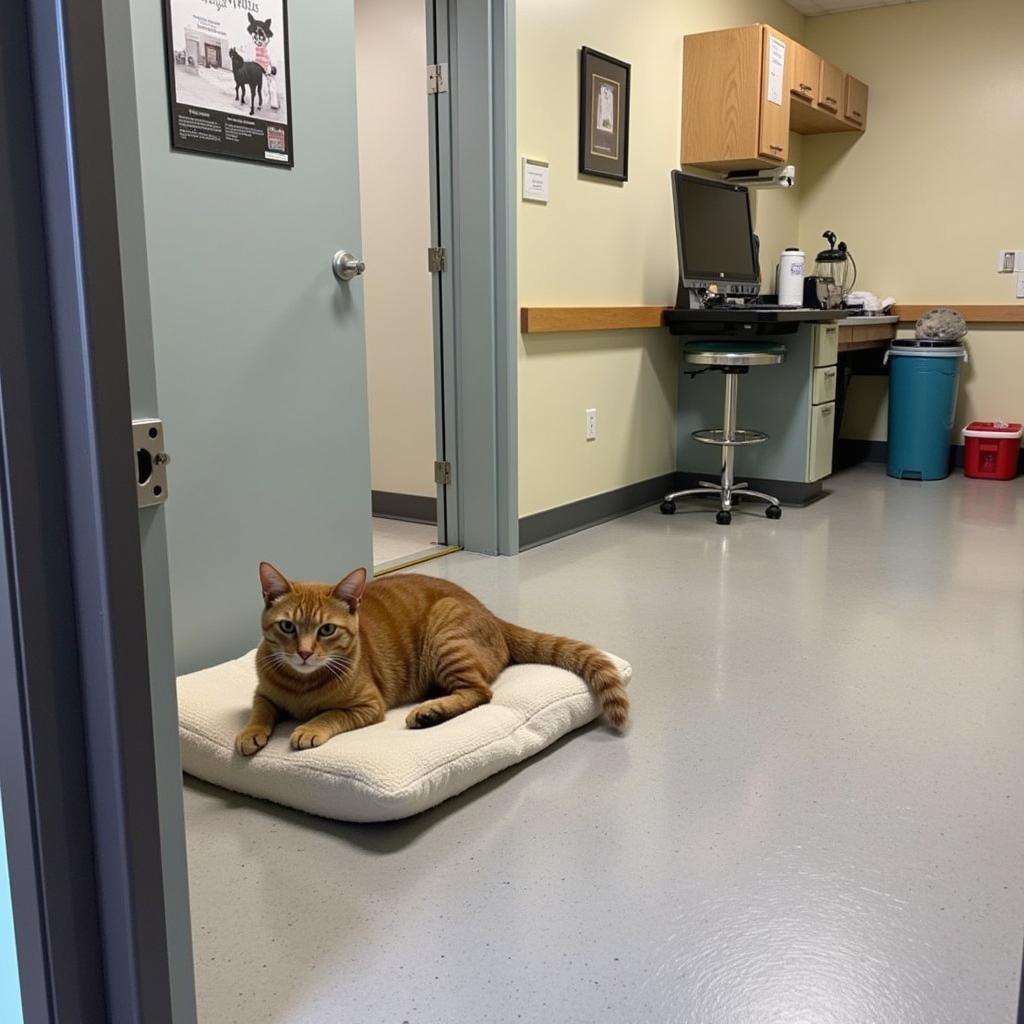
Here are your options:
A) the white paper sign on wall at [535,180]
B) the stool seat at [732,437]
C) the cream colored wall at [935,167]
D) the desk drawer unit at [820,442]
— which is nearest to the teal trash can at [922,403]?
the cream colored wall at [935,167]

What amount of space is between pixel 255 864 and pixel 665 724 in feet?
2.98

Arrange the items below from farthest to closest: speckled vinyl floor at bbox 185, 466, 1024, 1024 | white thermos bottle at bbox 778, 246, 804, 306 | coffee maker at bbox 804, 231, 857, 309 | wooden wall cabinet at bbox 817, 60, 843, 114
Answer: wooden wall cabinet at bbox 817, 60, 843, 114
coffee maker at bbox 804, 231, 857, 309
white thermos bottle at bbox 778, 246, 804, 306
speckled vinyl floor at bbox 185, 466, 1024, 1024

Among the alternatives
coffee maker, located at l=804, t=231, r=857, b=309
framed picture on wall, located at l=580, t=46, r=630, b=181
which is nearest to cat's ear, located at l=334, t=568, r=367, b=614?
Answer: framed picture on wall, located at l=580, t=46, r=630, b=181

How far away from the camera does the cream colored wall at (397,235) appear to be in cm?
382

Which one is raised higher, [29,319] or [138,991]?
[29,319]

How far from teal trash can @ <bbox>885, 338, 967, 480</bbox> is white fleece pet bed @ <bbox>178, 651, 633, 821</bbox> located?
3700 millimetres

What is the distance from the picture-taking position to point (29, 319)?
2.49ft

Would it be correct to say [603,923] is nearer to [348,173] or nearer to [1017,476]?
[348,173]

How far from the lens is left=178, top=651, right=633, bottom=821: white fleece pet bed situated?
165 centimetres

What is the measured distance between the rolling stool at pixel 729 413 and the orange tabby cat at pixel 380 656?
2160 mm

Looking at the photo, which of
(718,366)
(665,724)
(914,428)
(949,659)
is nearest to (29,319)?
(665,724)

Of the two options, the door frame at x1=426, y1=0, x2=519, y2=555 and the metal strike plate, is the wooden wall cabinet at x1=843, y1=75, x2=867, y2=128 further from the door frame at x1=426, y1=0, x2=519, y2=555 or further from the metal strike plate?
the metal strike plate

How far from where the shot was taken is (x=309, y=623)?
175cm

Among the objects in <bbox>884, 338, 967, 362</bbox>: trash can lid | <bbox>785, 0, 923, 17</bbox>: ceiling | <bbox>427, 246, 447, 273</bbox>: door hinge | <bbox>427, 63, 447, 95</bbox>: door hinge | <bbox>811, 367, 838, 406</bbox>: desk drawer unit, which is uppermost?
<bbox>785, 0, 923, 17</bbox>: ceiling
